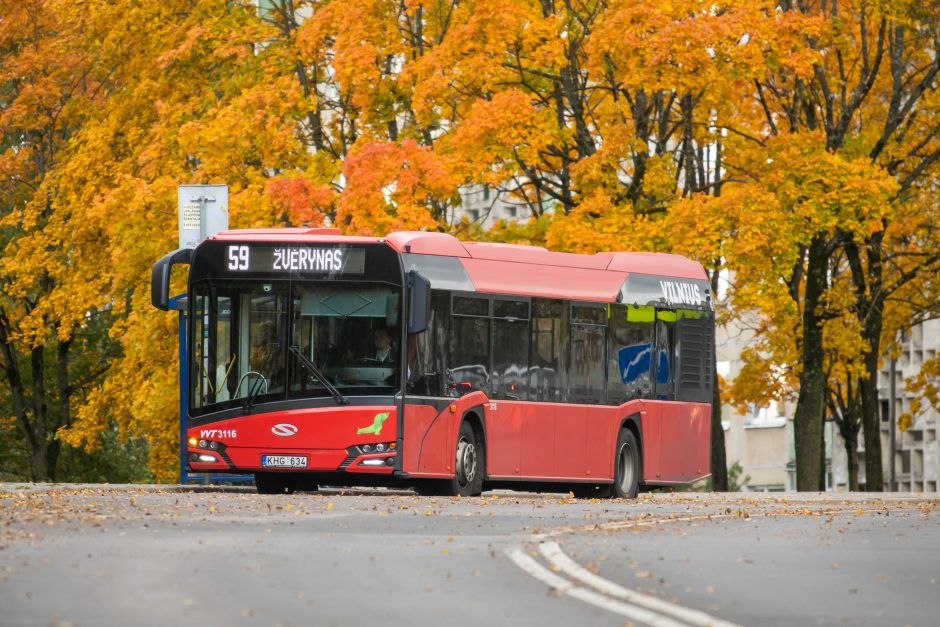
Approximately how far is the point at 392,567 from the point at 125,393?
26.7m

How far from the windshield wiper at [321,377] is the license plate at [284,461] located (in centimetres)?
75

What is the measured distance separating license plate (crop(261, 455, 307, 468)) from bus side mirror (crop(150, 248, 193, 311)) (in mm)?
2367

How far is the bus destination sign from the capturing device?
24.3 meters

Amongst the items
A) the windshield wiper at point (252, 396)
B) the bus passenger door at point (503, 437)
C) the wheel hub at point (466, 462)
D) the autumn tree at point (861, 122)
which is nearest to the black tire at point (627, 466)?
the bus passenger door at point (503, 437)

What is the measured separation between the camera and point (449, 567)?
40.7ft

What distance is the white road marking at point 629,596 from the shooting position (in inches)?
386

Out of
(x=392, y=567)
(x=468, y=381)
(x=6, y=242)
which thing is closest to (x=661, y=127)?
(x=468, y=381)

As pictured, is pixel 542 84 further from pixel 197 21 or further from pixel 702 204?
pixel 197 21

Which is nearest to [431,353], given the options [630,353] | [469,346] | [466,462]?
[469,346]

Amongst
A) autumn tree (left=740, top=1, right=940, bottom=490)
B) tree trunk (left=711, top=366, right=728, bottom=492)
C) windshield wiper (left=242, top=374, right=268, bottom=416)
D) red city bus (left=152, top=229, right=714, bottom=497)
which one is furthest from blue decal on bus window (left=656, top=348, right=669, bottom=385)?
tree trunk (left=711, top=366, right=728, bottom=492)

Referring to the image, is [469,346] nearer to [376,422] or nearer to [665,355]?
[376,422]

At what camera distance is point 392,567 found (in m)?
12.3

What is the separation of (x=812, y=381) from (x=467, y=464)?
15121 millimetres

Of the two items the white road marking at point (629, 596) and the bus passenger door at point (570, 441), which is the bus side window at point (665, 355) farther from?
Result: the white road marking at point (629, 596)
